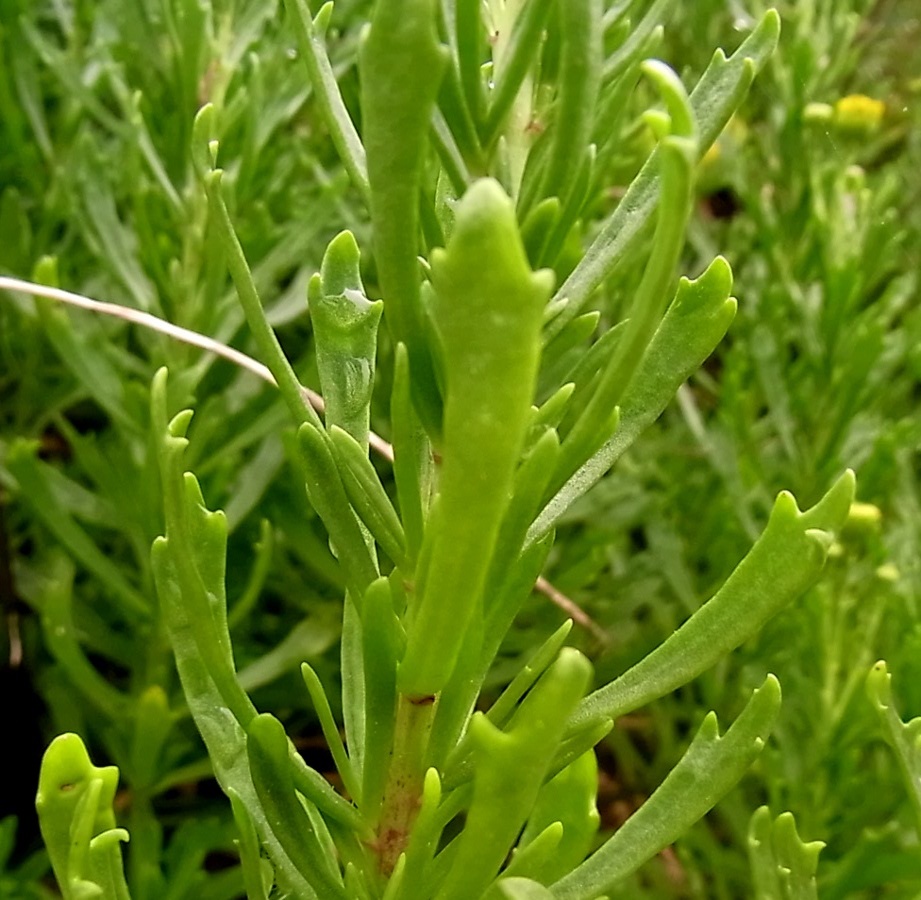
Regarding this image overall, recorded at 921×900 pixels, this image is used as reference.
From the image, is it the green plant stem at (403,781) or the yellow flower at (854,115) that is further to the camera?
the yellow flower at (854,115)

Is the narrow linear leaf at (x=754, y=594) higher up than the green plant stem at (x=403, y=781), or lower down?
higher up

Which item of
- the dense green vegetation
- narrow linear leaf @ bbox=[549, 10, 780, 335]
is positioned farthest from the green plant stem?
narrow linear leaf @ bbox=[549, 10, 780, 335]

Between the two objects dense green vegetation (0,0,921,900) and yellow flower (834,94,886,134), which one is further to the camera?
yellow flower (834,94,886,134)

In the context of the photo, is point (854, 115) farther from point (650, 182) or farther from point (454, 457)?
point (454, 457)

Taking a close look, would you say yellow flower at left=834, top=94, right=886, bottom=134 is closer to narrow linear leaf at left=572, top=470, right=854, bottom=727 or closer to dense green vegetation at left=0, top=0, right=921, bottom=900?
dense green vegetation at left=0, top=0, right=921, bottom=900

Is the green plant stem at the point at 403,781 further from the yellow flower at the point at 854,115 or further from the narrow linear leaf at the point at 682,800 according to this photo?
the yellow flower at the point at 854,115

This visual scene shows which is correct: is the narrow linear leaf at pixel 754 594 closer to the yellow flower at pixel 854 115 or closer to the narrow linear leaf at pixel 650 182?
the narrow linear leaf at pixel 650 182

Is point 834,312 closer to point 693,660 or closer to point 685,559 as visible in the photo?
point 685,559

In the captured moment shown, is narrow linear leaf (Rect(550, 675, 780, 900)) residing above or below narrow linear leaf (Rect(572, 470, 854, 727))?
below

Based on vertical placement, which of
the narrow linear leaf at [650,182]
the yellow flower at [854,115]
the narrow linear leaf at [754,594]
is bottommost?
the yellow flower at [854,115]

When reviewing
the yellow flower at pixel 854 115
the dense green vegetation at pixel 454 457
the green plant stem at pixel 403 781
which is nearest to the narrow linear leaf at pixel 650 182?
the dense green vegetation at pixel 454 457
